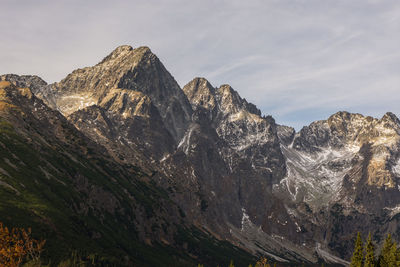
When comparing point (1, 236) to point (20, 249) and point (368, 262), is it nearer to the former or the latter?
point (20, 249)

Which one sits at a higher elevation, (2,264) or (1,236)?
(1,236)

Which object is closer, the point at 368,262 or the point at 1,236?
the point at 1,236

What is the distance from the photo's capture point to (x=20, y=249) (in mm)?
84062

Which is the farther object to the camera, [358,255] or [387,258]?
[358,255]

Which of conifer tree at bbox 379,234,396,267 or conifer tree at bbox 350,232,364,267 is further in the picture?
conifer tree at bbox 350,232,364,267

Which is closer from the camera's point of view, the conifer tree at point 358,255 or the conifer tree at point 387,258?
the conifer tree at point 387,258

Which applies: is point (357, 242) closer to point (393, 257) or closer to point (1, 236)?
point (393, 257)

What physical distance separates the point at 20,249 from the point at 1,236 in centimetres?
556

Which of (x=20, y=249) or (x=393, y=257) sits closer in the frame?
(x=20, y=249)

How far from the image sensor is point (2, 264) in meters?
82.4

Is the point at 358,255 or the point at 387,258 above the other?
the point at 387,258

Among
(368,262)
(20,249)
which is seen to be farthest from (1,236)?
(368,262)

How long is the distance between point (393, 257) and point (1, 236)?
13358 centimetres

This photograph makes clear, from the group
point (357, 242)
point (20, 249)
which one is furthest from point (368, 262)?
point (20, 249)
